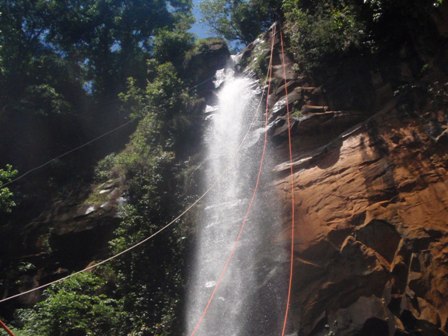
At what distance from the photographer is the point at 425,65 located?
6.95 metres

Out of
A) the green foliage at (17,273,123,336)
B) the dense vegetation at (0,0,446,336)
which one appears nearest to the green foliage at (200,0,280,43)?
the dense vegetation at (0,0,446,336)

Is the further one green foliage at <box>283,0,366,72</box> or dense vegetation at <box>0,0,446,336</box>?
green foliage at <box>283,0,366,72</box>

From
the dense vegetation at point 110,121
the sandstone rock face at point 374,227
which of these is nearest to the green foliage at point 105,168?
the dense vegetation at point 110,121

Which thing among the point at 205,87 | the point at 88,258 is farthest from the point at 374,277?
the point at 205,87

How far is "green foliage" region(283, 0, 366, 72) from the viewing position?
796cm

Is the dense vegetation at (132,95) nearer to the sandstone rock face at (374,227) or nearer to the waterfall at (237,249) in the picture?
the waterfall at (237,249)

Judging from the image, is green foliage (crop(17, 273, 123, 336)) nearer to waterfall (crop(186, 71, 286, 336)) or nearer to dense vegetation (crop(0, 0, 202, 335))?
dense vegetation (crop(0, 0, 202, 335))

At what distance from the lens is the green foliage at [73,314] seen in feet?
22.9

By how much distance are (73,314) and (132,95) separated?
7.74 metres

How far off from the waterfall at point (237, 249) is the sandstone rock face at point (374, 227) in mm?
420

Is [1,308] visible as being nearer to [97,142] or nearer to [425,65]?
[97,142]

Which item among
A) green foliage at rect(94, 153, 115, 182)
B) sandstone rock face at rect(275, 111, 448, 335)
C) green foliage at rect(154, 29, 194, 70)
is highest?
green foliage at rect(154, 29, 194, 70)

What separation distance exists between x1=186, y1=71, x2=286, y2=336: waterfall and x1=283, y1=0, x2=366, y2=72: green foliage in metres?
1.80

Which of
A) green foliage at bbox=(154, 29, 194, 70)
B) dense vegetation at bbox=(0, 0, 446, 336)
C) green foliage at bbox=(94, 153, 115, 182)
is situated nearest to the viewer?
dense vegetation at bbox=(0, 0, 446, 336)
